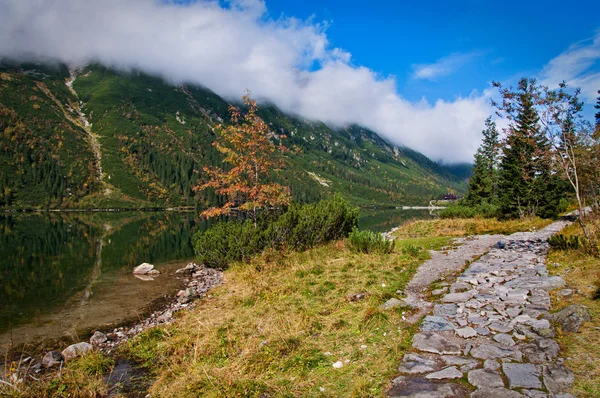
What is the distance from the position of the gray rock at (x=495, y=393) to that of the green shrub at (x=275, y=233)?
46.1 ft

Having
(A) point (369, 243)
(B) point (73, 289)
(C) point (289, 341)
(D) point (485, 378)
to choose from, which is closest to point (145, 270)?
(B) point (73, 289)

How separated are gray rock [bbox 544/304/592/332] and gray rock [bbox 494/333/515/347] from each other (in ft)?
3.18

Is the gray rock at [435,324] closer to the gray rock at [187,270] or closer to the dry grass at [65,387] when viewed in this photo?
the dry grass at [65,387]

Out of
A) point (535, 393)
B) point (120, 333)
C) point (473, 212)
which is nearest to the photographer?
point (535, 393)

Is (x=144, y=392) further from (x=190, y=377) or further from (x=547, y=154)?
(x=547, y=154)

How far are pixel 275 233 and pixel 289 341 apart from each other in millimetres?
11973

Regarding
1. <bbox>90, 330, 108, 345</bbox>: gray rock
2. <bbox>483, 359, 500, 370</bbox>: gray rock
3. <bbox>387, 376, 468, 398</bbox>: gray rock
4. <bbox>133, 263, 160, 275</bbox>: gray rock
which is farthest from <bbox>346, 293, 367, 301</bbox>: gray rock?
<bbox>133, 263, 160, 275</bbox>: gray rock

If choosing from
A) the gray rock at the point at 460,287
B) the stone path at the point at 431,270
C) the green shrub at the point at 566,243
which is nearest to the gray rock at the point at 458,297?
the gray rock at the point at 460,287

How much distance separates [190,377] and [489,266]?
10098 millimetres

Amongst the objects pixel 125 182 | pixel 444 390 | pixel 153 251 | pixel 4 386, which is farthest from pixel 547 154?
pixel 125 182

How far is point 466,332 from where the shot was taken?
21.5 feet

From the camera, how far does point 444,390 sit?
4738mm

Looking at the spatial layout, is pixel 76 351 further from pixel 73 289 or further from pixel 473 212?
pixel 473 212

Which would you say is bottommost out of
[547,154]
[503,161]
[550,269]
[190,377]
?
[190,377]
